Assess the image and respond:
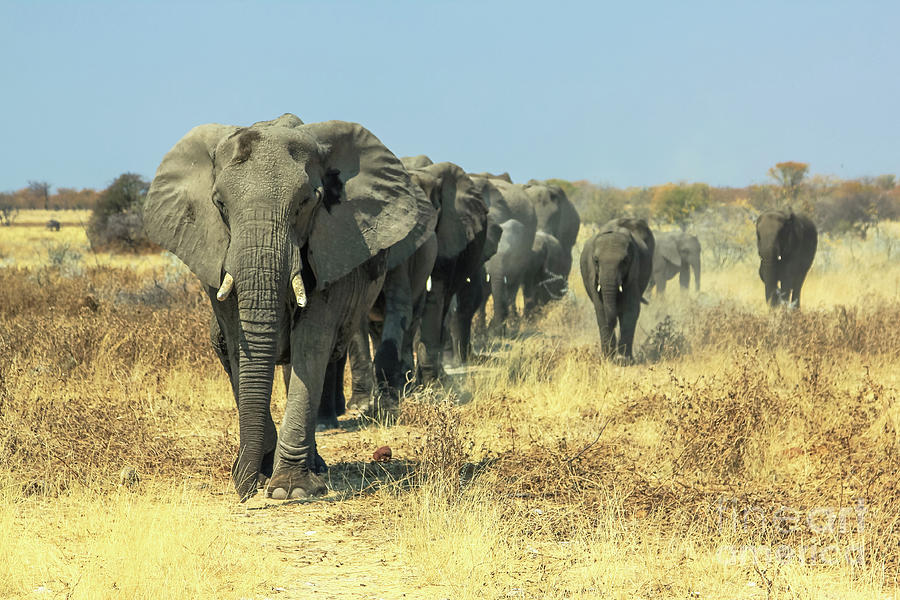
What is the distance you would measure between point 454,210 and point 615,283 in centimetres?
289

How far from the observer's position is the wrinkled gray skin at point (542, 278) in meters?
18.2

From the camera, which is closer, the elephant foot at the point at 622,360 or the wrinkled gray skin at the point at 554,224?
the elephant foot at the point at 622,360

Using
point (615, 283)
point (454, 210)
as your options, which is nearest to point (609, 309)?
point (615, 283)

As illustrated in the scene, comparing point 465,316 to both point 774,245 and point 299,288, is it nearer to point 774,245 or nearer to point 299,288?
point 299,288

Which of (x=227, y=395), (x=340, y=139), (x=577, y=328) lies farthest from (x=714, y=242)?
(x=340, y=139)

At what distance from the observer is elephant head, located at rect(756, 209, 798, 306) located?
18.2m

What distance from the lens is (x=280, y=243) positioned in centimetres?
609

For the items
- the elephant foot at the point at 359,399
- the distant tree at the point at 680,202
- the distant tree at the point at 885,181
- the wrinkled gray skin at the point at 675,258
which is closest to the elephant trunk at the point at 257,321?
the elephant foot at the point at 359,399

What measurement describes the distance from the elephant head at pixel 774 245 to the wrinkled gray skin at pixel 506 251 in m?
4.05

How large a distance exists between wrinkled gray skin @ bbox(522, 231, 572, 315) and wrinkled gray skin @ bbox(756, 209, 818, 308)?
Answer: 3541 mm

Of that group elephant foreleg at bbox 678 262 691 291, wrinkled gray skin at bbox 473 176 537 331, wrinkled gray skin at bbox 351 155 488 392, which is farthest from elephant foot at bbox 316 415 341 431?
elephant foreleg at bbox 678 262 691 291

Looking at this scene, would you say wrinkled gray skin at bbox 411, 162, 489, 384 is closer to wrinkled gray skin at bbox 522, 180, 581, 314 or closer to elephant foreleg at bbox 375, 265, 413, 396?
elephant foreleg at bbox 375, 265, 413, 396

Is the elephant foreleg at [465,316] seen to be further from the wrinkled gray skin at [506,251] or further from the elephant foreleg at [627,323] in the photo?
the wrinkled gray skin at [506,251]

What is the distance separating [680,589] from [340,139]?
3728 mm
